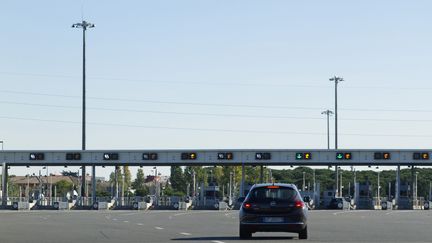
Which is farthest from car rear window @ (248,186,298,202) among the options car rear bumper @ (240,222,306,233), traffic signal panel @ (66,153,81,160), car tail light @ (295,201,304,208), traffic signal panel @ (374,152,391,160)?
traffic signal panel @ (66,153,81,160)

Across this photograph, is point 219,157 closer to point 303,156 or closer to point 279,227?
point 303,156

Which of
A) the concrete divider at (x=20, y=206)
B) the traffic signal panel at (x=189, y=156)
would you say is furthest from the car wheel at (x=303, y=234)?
the concrete divider at (x=20, y=206)

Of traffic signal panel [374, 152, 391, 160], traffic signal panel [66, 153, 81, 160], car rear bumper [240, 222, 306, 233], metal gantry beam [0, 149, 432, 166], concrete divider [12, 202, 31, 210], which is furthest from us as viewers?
traffic signal panel [66, 153, 81, 160]

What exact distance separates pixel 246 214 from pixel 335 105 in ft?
263

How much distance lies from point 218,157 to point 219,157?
0.26 feet

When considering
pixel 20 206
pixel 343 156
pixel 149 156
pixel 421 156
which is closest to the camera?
pixel 20 206

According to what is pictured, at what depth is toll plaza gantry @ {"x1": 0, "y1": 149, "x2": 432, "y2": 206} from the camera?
264 feet

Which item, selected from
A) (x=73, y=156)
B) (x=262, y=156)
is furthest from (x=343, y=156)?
(x=73, y=156)

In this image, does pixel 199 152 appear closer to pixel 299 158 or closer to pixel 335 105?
pixel 299 158

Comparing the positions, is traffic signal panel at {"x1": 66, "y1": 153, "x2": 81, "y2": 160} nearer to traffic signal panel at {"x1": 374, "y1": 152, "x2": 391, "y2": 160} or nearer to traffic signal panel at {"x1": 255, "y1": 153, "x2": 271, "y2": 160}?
traffic signal panel at {"x1": 255, "y1": 153, "x2": 271, "y2": 160}

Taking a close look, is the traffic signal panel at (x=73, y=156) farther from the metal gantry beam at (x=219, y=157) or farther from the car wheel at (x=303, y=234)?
the car wheel at (x=303, y=234)

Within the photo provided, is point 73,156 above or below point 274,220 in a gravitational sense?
above

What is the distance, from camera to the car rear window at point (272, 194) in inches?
997

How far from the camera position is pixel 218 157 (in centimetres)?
8156
